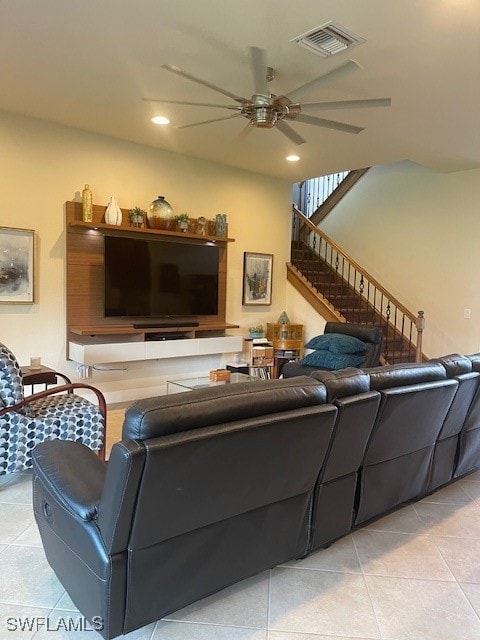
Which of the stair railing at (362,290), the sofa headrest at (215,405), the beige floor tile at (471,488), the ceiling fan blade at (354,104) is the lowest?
the beige floor tile at (471,488)

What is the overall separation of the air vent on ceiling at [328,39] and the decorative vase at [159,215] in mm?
2547

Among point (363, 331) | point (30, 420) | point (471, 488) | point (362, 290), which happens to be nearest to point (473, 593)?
point (471, 488)

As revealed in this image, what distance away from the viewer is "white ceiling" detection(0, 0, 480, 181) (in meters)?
2.56

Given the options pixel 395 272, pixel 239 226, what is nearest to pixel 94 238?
pixel 239 226

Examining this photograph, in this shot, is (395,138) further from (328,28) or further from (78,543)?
(78,543)

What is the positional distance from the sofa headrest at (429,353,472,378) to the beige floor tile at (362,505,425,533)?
2.90 ft

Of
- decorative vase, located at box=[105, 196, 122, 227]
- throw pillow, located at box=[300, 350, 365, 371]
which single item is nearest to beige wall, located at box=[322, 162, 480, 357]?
throw pillow, located at box=[300, 350, 365, 371]

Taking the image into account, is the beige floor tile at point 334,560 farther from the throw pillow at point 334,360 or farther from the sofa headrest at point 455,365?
the throw pillow at point 334,360

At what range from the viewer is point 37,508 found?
195 centimetres

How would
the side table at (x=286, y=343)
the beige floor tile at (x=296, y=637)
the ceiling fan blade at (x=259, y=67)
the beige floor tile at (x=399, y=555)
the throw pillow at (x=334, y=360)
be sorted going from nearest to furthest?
1. the beige floor tile at (x=296, y=637)
2. the beige floor tile at (x=399, y=555)
3. the ceiling fan blade at (x=259, y=67)
4. the throw pillow at (x=334, y=360)
5. the side table at (x=286, y=343)

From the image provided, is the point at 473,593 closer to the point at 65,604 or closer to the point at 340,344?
the point at 65,604

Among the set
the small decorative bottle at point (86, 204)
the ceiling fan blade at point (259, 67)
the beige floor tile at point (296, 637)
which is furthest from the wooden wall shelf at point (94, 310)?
the beige floor tile at point (296, 637)

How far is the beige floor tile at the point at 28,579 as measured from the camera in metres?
1.91

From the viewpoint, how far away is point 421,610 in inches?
75.4
